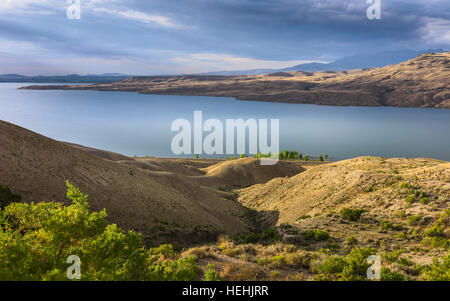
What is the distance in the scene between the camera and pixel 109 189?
29469 mm

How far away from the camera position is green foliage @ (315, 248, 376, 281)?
1194 centimetres

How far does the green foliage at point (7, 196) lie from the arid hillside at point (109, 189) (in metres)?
1.10

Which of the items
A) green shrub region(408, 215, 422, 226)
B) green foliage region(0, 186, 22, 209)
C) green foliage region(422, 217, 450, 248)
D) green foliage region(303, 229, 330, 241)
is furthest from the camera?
green shrub region(408, 215, 422, 226)

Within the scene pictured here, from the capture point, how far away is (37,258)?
9.73 m

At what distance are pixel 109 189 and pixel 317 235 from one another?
19.8 metres

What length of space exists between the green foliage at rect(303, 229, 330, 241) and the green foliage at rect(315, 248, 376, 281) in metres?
8.17

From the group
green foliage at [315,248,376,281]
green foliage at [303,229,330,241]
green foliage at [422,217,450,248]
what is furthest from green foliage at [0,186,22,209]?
green foliage at [422,217,450,248]

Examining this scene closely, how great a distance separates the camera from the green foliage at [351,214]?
2555 cm

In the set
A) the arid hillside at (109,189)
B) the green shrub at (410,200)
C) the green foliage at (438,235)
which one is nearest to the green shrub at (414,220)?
the green foliage at (438,235)

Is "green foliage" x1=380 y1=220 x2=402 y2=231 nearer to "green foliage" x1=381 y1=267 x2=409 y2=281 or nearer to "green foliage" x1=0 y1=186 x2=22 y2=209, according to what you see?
"green foliage" x1=381 y1=267 x2=409 y2=281

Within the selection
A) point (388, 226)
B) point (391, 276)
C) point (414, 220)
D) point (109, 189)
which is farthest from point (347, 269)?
point (109, 189)

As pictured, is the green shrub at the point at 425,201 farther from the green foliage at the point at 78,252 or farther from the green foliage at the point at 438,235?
the green foliage at the point at 78,252

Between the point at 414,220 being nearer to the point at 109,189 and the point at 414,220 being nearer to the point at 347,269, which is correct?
the point at 347,269
